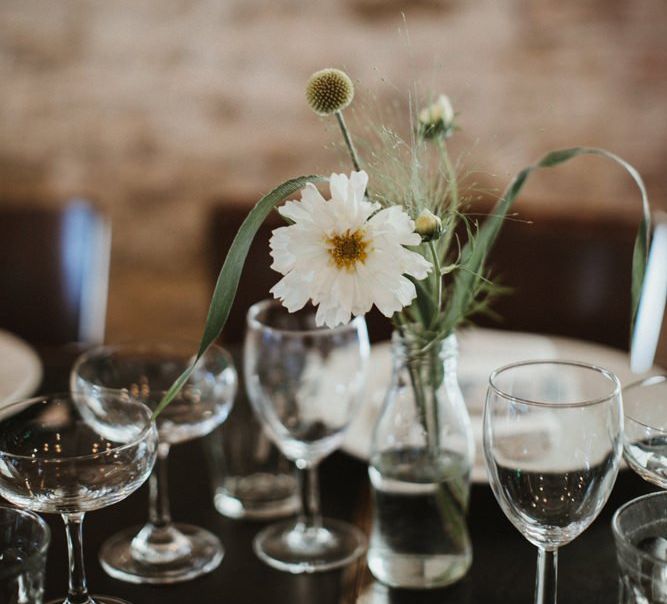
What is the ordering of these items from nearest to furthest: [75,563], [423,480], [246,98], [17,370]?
1. [75,563]
2. [423,480]
3. [17,370]
4. [246,98]

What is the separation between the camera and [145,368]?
108cm

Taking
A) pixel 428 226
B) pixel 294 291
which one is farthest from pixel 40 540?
pixel 428 226

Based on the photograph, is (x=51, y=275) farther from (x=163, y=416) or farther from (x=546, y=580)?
(x=546, y=580)

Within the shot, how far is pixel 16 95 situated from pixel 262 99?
69 centimetres

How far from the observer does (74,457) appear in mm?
800

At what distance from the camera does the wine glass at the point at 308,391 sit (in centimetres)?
101

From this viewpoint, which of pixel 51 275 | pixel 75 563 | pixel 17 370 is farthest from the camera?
pixel 51 275

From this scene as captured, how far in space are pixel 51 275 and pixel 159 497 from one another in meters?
0.96

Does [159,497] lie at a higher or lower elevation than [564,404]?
lower

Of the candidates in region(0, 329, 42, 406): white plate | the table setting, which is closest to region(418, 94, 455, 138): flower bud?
the table setting

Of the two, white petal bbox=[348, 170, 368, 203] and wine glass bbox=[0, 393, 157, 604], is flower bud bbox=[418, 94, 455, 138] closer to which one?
white petal bbox=[348, 170, 368, 203]

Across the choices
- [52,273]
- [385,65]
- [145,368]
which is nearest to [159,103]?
[385,65]

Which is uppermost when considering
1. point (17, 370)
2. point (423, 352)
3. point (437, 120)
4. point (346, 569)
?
point (437, 120)

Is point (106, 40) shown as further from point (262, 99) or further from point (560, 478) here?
point (560, 478)
